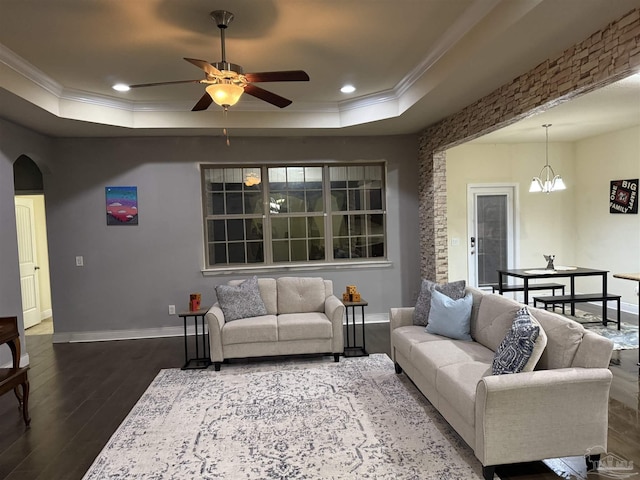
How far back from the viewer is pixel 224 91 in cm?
285

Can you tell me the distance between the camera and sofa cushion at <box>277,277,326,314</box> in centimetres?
477

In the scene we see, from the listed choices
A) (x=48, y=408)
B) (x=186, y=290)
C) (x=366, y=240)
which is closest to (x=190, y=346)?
(x=186, y=290)

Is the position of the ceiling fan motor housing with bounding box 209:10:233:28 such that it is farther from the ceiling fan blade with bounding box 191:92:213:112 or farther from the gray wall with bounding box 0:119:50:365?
the gray wall with bounding box 0:119:50:365

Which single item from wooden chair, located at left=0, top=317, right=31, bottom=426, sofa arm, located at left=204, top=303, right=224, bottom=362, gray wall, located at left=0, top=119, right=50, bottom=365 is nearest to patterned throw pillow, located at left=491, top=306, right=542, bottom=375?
sofa arm, located at left=204, top=303, right=224, bottom=362

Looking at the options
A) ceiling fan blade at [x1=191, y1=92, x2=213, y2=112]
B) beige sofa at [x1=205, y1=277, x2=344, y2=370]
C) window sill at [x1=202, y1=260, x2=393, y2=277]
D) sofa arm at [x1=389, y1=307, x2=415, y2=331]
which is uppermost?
ceiling fan blade at [x1=191, y1=92, x2=213, y2=112]

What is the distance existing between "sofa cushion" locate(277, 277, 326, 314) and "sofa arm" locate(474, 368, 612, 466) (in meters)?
2.63

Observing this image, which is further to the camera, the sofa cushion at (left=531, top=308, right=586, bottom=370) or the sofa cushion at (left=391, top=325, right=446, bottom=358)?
the sofa cushion at (left=391, top=325, right=446, bottom=358)

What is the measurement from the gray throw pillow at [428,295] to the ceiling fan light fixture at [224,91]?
238cm

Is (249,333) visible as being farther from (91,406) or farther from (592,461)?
(592,461)

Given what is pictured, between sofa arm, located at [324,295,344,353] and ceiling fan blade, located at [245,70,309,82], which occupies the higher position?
ceiling fan blade, located at [245,70,309,82]

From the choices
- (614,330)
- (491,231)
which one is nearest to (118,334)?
(491,231)

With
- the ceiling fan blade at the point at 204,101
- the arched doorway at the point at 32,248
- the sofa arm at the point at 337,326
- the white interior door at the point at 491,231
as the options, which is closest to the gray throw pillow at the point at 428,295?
the sofa arm at the point at 337,326

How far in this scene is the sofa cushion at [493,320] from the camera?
3068 mm

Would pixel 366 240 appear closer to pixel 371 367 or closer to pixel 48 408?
pixel 371 367
